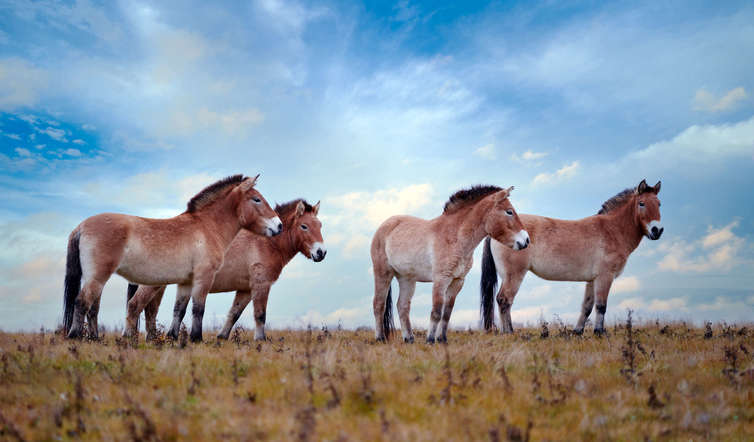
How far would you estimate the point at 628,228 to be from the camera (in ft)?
48.2

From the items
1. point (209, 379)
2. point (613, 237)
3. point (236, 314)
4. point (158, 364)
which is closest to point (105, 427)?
point (209, 379)

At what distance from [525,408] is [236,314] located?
889cm

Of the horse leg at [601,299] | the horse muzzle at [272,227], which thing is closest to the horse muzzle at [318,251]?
the horse muzzle at [272,227]

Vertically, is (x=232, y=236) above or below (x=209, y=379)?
above

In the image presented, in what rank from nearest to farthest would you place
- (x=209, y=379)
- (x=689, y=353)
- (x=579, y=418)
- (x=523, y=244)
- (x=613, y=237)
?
(x=579, y=418), (x=209, y=379), (x=689, y=353), (x=523, y=244), (x=613, y=237)

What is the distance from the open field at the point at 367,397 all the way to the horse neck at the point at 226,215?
358 centimetres

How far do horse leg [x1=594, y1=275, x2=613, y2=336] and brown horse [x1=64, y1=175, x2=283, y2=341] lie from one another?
871 cm

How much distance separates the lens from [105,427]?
5406 mm

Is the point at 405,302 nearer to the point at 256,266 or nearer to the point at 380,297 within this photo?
the point at 380,297

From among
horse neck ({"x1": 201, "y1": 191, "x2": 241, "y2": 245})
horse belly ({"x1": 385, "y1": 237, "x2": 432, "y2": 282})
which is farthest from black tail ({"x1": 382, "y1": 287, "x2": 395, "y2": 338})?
horse neck ({"x1": 201, "y1": 191, "x2": 241, "y2": 245})

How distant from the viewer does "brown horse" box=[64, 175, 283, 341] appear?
10359 mm

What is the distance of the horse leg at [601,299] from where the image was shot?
45.5ft

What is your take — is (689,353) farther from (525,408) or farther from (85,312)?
(85,312)

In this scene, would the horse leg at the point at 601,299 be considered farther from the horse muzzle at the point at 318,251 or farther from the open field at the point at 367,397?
the horse muzzle at the point at 318,251
